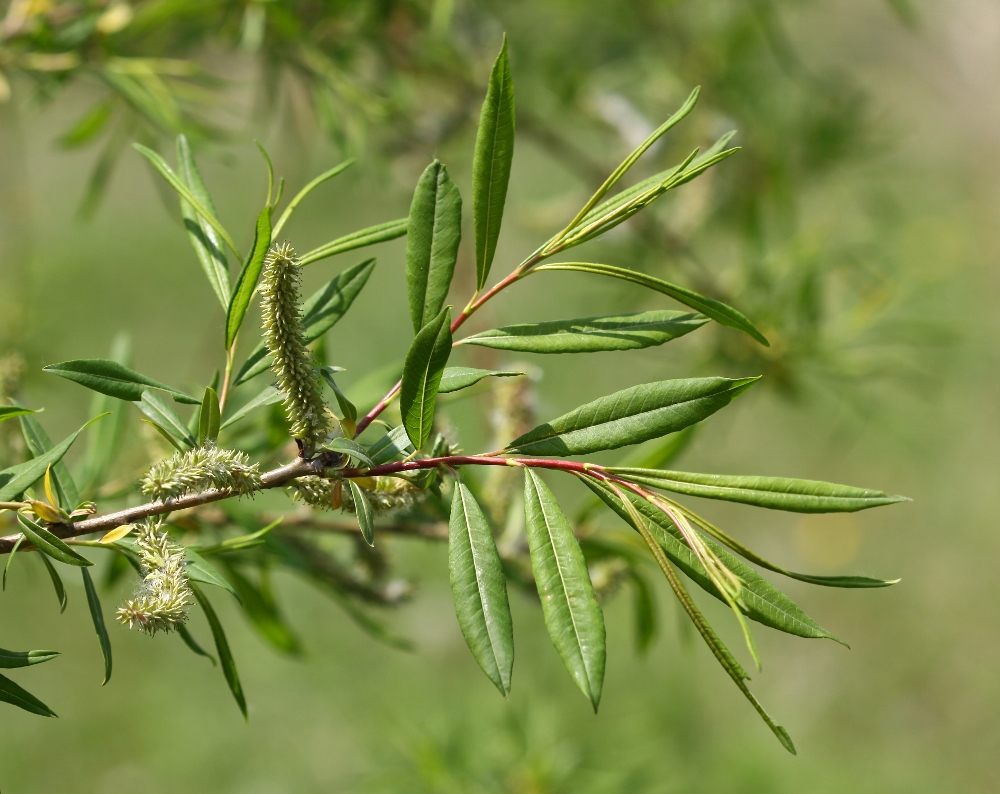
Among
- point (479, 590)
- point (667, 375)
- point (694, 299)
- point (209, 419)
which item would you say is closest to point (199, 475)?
point (209, 419)

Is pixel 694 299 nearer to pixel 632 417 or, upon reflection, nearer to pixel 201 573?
pixel 632 417

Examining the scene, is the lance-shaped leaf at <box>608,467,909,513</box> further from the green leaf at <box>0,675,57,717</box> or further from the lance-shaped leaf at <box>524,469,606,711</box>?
the green leaf at <box>0,675,57,717</box>

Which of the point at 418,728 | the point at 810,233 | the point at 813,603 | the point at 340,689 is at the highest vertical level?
the point at 810,233

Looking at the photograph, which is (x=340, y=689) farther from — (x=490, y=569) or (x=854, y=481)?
(x=490, y=569)

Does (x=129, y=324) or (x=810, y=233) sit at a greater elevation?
(x=129, y=324)

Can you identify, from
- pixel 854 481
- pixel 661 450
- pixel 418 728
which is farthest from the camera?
pixel 854 481

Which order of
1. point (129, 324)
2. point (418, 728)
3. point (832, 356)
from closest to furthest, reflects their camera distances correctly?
point (832, 356)
point (418, 728)
point (129, 324)

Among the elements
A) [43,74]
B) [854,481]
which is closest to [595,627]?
[43,74]
